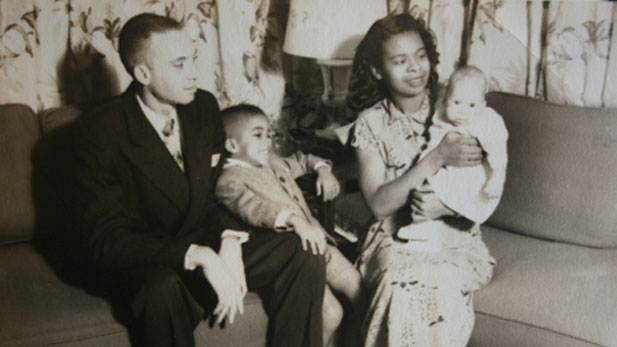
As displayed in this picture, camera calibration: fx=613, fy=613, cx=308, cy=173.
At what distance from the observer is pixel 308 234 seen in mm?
1086

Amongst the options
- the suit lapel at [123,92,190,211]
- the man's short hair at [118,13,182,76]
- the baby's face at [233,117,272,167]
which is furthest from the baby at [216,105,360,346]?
the man's short hair at [118,13,182,76]

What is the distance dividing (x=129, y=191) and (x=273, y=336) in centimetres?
36

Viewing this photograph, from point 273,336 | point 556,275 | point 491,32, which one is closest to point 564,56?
point 491,32

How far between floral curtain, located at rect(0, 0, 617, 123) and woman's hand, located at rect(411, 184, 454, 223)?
1.66ft

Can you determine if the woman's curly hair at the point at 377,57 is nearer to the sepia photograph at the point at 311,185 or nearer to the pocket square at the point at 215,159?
the sepia photograph at the point at 311,185

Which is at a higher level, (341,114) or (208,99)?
(208,99)

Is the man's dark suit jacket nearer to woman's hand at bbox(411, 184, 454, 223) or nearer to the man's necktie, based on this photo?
the man's necktie

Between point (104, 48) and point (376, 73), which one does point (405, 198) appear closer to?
point (376, 73)

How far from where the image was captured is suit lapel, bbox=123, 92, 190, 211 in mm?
1062

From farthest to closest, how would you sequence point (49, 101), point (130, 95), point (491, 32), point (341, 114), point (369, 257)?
point (341, 114) → point (491, 32) → point (49, 101) → point (369, 257) → point (130, 95)

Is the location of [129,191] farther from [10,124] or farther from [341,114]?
[341,114]

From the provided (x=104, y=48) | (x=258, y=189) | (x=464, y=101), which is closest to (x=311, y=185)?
(x=258, y=189)

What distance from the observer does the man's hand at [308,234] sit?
1084 millimetres

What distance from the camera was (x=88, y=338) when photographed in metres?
0.98
